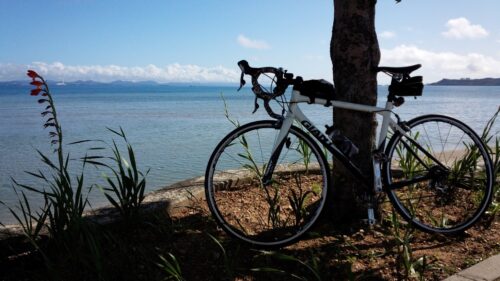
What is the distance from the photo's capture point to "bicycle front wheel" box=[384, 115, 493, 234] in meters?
3.12

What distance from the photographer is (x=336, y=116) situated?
3.23 m

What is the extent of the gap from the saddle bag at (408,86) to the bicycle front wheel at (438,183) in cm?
26

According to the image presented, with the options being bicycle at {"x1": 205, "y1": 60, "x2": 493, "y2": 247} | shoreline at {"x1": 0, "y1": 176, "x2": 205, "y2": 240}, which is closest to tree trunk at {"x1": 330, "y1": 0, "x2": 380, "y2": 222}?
bicycle at {"x1": 205, "y1": 60, "x2": 493, "y2": 247}

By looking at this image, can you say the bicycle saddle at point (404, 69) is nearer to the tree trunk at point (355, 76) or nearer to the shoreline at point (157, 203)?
the tree trunk at point (355, 76)

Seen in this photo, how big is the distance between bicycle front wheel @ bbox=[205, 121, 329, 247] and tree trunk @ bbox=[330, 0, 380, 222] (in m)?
0.27

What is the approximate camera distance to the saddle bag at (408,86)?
118 inches

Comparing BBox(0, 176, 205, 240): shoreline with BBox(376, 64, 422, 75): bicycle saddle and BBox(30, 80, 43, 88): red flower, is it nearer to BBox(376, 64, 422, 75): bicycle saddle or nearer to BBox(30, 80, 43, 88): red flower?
BBox(30, 80, 43, 88): red flower

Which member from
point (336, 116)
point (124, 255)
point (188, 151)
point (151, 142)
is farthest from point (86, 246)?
point (151, 142)

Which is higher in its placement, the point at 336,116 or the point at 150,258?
the point at 336,116

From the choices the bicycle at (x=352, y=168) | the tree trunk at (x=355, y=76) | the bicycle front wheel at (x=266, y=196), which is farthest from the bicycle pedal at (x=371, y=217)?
the bicycle front wheel at (x=266, y=196)

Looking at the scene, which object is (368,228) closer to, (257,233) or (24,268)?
(257,233)

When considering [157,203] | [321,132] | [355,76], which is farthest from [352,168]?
[157,203]

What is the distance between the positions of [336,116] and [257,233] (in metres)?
0.97

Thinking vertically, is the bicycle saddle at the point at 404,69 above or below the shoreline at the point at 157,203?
above
